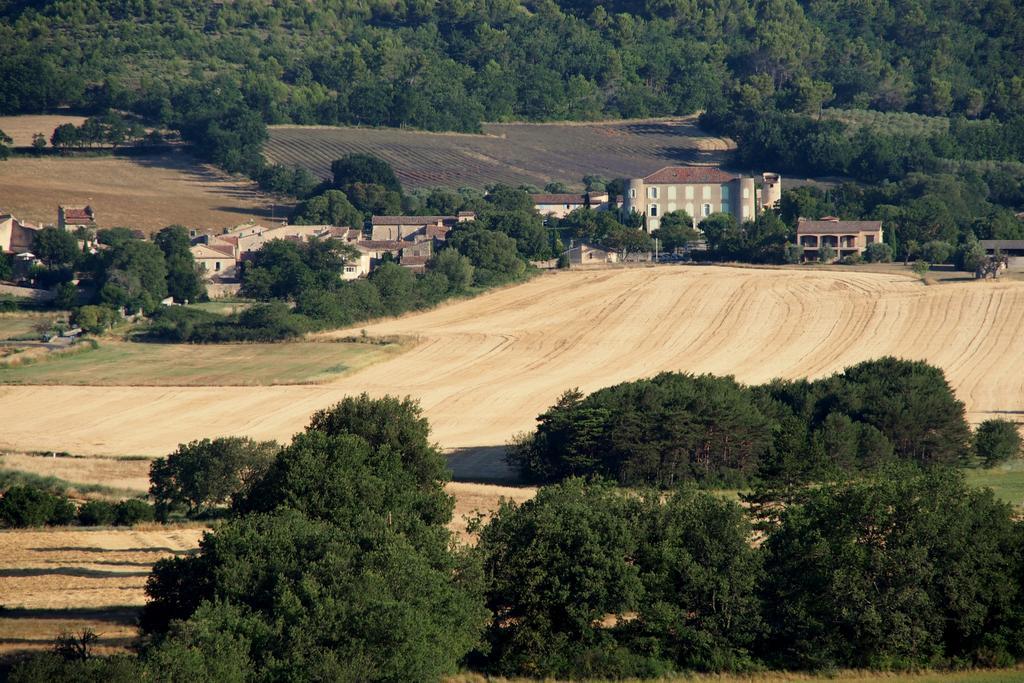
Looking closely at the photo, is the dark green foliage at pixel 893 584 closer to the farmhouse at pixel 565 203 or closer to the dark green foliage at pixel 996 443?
the dark green foliage at pixel 996 443

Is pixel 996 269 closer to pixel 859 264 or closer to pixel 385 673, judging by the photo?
pixel 859 264

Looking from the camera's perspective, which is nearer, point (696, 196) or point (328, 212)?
point (328, 212)

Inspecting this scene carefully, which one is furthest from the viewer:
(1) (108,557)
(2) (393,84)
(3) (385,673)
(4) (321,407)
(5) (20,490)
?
(2) (393,84)

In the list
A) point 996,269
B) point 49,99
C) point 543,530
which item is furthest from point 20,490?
point 49,99

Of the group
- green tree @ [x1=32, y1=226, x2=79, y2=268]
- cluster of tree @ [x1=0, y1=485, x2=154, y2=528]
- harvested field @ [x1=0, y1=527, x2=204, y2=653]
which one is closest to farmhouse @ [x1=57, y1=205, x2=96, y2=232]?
green tree @ [x1=32, y1=226, x2=79, y2=268]

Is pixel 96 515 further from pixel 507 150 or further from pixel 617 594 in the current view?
pixel 507 150

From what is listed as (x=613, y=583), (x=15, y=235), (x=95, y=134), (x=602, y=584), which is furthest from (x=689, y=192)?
(x=602, y=584)

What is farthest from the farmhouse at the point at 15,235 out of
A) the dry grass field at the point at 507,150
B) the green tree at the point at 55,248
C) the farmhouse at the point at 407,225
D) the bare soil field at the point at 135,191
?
the dry grass field at the point at 507,150
